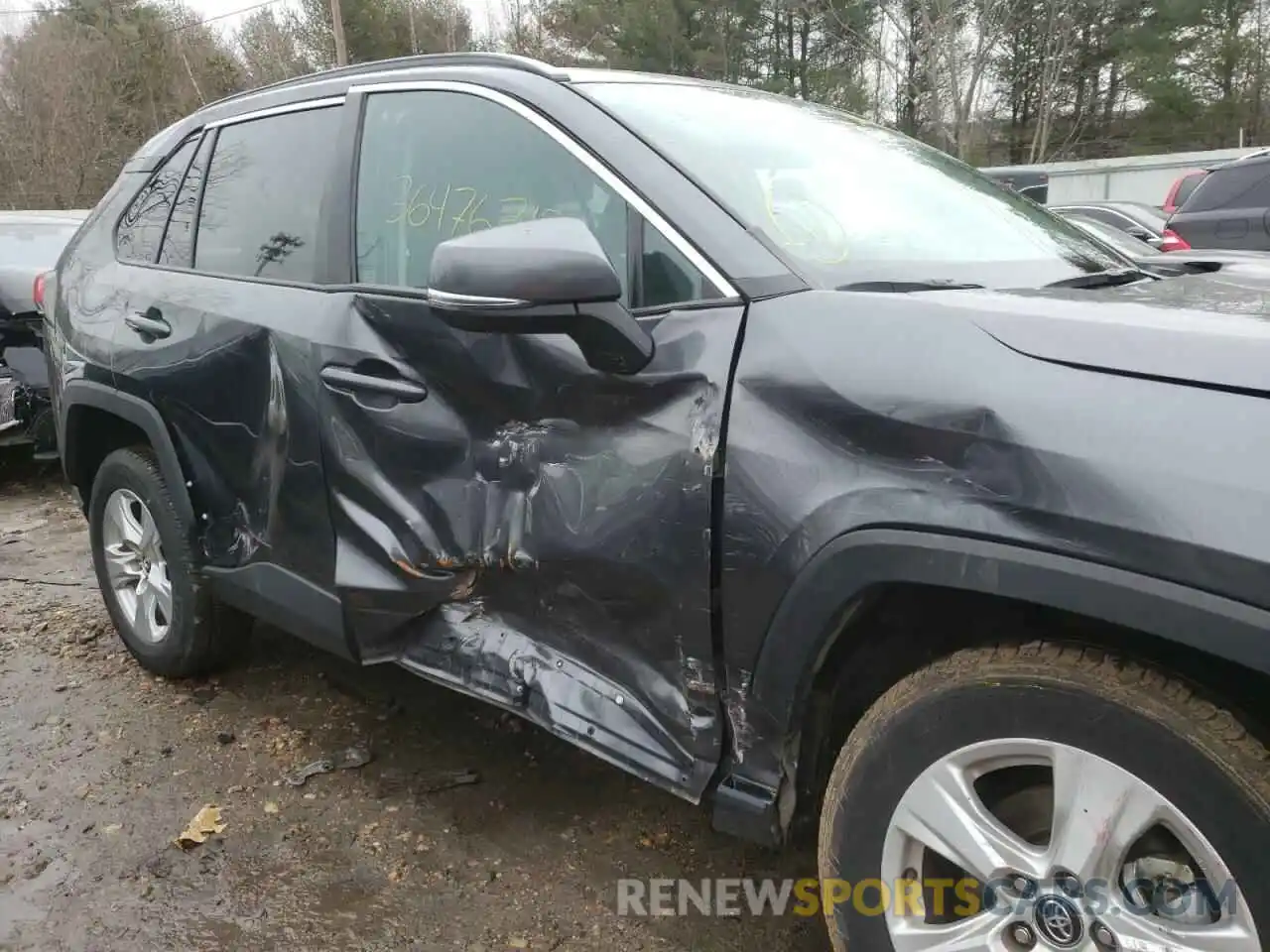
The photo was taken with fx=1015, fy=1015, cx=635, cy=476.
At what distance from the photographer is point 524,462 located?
2129mm

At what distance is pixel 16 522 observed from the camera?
18.2ft

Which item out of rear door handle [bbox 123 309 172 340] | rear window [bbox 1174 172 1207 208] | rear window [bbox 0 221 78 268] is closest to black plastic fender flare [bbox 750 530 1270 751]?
rear door handle [bbox 123 309 172 340]

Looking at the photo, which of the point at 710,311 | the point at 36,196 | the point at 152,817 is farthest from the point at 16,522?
the point at 36,196

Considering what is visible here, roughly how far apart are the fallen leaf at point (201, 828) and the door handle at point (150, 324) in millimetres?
1361

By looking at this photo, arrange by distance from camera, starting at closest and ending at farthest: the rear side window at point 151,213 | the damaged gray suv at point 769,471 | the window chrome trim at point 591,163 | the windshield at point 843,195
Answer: the damaged gray suv at point 769,471, the window chrome trim at point 591,163, the windshield at point 843,195, the rear side window at point 151,213

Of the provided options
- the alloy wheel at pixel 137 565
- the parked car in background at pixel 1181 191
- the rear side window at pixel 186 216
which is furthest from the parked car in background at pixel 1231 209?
the alloy wheel at pixel 137 565

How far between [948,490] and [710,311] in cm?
57

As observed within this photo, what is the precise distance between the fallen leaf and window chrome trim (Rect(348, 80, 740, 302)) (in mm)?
1926

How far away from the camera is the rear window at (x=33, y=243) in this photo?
624 cm

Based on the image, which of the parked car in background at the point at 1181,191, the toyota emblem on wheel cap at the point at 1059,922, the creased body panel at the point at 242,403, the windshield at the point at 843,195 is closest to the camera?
the toyota emblem on wheel cap at the point at 1059,922

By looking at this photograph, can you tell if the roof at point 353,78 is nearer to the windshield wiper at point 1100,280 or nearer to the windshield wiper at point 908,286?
the windshield wiper at point 908,286

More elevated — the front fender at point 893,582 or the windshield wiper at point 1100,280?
the windshield wiper at point 1100,280

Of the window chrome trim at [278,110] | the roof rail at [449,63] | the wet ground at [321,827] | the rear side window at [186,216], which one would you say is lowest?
the wet ground at [321,827]

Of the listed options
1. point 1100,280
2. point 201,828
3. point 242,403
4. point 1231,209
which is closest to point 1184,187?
point 1231,209
